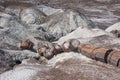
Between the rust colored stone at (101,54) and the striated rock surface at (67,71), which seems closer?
the striated rock surface at (67,71)

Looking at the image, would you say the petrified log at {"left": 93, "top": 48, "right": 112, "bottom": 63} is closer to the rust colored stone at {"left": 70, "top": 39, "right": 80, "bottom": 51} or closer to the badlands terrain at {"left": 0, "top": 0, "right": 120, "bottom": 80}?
the badlands terrain at {"left": 0, "top": 0, "right": 120, "bottom": 80}

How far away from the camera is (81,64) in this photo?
14.0m

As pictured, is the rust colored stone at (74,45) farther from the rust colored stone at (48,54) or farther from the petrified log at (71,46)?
the rust colored stone at (48,54)

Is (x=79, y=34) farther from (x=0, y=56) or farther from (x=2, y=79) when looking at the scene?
(x=2, y=79)

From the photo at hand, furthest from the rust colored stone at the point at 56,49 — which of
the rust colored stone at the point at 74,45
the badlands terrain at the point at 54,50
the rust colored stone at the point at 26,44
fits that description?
the rust colored stone at the point at 26,44

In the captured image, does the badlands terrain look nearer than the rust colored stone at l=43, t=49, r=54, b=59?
Yes

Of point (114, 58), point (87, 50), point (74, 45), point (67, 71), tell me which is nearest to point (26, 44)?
point (74, 45)

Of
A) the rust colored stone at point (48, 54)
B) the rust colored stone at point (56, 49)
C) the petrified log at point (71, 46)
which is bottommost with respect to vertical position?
the rust colored stone at point (48, 54)

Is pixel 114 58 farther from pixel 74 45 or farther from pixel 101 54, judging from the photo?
pixel 74 45

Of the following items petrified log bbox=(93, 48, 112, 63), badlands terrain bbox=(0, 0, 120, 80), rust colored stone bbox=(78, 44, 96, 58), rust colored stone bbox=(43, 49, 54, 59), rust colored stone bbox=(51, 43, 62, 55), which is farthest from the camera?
rust colored stone bbox=(51, 43, 62, 55)

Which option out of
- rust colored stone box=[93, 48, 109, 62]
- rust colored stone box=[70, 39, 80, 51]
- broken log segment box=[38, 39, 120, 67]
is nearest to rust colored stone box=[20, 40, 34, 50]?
broken log segment box=[38, 39, 120, 67]

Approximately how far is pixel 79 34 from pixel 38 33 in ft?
10.7

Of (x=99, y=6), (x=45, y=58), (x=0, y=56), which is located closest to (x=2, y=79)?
(x=0, y=56)

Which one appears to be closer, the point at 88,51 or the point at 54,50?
the point at 88,51
